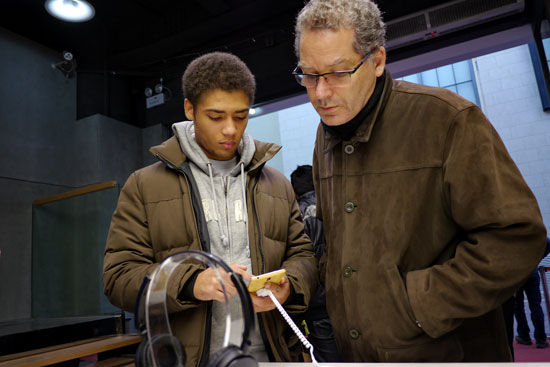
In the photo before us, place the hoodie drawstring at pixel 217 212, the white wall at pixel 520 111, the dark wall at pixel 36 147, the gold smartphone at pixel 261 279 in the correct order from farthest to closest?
the white wall at pixel 520 111, the dark wall at pixel 36 147, the hoodie drawstring at pixel 217 212, the gold smartphone at pixel 261 279

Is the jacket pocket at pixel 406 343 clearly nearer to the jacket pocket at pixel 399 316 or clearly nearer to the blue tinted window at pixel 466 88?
the jacket pocket at pixel 399 316

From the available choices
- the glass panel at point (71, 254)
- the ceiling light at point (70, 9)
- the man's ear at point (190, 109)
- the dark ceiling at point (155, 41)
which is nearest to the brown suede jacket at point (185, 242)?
the man's ear at point (190, 109)

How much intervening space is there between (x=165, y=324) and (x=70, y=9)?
3.75 metres

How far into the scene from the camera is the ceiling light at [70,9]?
3.50m

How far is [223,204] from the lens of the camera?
1.35m

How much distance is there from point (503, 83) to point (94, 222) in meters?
4.70

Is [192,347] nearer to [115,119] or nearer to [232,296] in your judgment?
[232,296]

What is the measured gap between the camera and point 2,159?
3994 mm

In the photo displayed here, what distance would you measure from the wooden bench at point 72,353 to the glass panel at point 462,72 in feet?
14.3

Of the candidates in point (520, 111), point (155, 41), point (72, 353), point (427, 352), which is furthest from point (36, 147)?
point (520, 111)

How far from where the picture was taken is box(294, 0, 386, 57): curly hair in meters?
1.04

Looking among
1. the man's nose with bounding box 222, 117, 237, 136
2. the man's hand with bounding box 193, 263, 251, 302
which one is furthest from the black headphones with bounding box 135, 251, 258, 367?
the man's nose with bounding box 222, 117, 237, 136

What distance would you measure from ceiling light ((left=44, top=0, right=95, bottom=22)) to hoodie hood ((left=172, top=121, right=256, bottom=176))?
2.83m

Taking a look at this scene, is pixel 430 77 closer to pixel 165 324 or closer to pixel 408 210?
pixel 408 210
